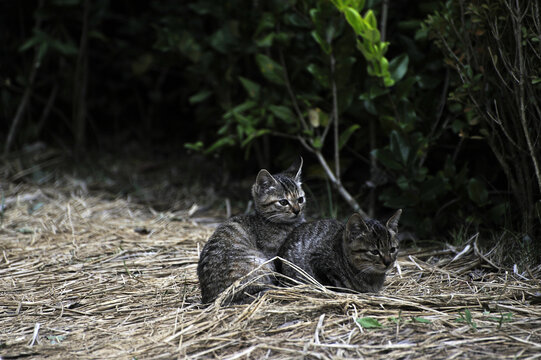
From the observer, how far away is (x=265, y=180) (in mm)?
4422

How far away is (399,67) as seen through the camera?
475 centimetres

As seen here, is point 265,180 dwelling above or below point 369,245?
above

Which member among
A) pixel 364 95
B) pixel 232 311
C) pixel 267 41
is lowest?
pixel 232 311

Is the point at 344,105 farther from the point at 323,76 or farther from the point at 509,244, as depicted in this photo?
the point at 509,244

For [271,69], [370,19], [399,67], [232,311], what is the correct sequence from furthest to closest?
[271,69], [399,67], [370,19], [232,311]

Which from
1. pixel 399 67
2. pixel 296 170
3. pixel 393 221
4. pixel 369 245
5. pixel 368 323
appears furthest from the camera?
pixel 399 67

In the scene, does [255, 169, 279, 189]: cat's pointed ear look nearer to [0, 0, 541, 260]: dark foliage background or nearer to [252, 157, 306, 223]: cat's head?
[252, 157, 306, 223]: cat's head

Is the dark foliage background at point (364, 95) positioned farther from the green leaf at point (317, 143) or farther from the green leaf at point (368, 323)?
the green leaf at point (368, 323)

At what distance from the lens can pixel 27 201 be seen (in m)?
5.89

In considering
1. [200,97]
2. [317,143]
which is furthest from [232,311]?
[200,97]

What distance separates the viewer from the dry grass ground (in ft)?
9.09

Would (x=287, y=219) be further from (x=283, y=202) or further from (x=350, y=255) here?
(x=350, y=255)

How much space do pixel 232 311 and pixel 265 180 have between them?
141cm

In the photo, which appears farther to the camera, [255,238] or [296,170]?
[296,170]
